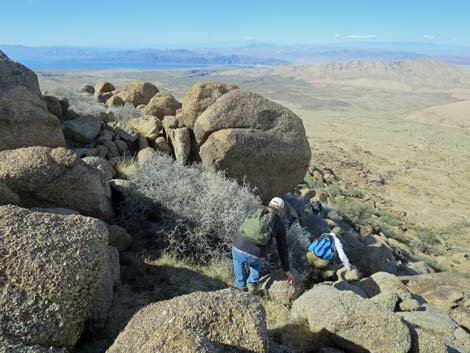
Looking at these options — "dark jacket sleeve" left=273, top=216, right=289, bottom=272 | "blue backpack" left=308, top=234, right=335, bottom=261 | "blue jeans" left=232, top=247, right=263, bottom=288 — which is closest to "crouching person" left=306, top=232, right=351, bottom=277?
"blue backpack" left=308, top=234, right=335, bottom=261

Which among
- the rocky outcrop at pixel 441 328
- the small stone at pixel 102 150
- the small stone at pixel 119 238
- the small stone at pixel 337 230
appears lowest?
the small stone at pixel 337 230

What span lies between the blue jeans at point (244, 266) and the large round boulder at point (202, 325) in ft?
5.84

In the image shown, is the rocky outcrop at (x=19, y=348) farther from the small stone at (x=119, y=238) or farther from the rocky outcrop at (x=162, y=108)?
the rocky outcrop at (x=162, y=108)

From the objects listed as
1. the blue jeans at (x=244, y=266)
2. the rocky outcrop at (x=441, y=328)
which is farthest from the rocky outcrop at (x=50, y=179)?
the rocky outcrop at (x=441, y=328)

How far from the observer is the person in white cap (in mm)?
5023

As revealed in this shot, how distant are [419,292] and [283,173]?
12.1 ft

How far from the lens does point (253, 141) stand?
327 inches

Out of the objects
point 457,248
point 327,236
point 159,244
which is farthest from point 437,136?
point 159,244

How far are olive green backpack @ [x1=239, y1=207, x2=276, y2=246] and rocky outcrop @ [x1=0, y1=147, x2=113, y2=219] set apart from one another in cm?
244

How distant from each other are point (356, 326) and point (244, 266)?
1.67 meters

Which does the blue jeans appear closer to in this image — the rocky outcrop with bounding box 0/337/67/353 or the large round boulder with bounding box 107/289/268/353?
the large round boulder with bounding box 107/289/268/353

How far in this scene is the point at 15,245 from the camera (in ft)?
10.5

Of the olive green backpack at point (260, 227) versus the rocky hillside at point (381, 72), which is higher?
the olive green backpack at point (260, 227)

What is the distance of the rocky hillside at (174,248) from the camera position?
10.3ft
